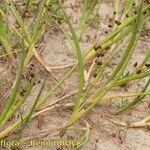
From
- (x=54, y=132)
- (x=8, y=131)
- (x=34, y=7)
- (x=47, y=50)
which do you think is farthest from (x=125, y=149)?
(x=34, y=7)

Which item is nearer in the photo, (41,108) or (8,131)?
(8,131)

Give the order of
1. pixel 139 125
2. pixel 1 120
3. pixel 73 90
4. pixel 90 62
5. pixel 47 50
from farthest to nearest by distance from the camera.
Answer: pixel 47 50, pixel 90 62, pixel 73 90, pixel 139 125, pixel 1 120

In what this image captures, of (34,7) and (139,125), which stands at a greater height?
(34,7)

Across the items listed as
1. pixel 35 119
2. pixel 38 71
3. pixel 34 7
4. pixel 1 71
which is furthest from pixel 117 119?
pixel 34 7

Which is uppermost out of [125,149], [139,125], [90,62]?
[90,62]

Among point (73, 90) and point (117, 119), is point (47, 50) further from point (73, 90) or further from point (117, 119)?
point (117, 119)

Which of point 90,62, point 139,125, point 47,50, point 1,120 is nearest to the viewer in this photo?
point 1,120

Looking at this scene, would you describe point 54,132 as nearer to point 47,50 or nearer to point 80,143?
point 80,143

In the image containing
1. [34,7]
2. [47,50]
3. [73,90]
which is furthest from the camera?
[34,7]

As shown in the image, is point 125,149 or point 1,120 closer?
point 1,120
